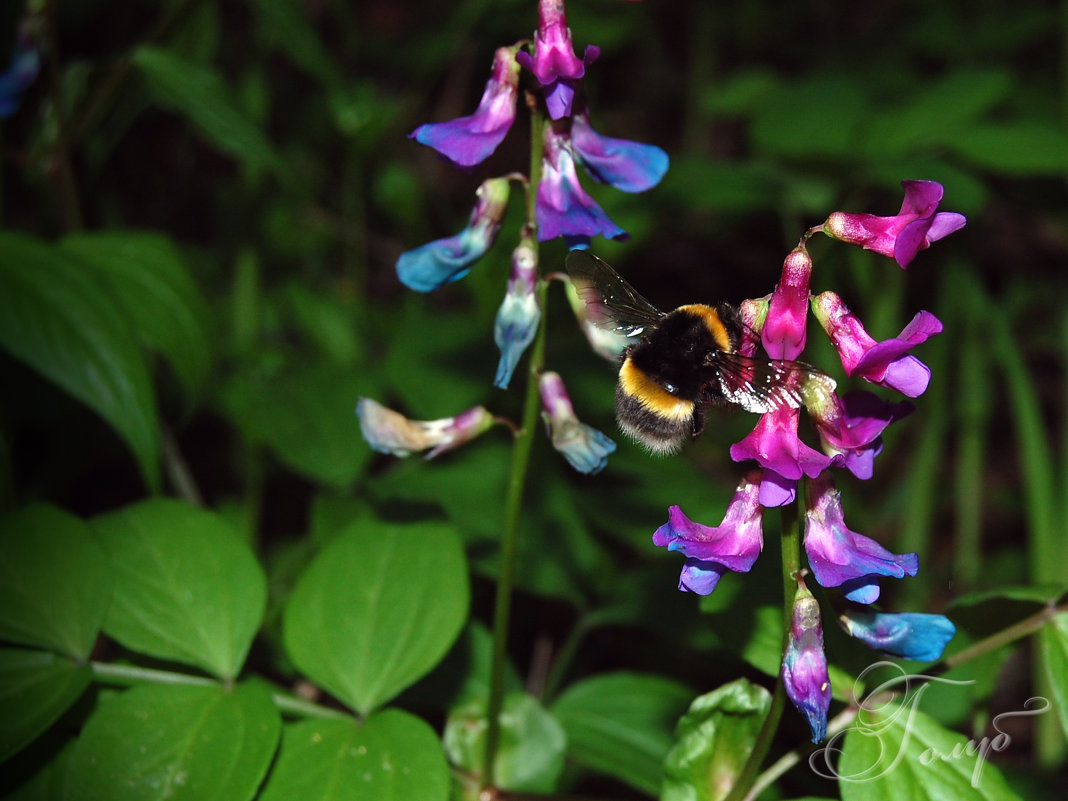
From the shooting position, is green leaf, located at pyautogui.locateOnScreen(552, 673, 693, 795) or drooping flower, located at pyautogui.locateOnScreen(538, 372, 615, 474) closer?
drooping flower, located at pyautogui.locateOnScreen(538, 372, 615, 474)

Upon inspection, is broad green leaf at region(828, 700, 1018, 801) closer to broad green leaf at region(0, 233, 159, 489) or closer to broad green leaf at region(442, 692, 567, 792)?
broad green leaf at region(442, 692, 567, 792)

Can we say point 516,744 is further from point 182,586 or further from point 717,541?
point 717,541

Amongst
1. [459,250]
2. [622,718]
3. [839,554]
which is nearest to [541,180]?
[459,250]

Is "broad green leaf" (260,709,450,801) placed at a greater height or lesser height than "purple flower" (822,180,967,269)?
lesser

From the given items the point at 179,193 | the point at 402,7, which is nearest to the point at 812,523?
the point at 179,193

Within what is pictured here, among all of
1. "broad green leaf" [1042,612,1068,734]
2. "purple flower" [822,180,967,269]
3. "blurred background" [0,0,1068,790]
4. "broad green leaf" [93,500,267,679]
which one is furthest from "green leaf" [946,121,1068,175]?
"broad green leaf" [93,500,267,679]

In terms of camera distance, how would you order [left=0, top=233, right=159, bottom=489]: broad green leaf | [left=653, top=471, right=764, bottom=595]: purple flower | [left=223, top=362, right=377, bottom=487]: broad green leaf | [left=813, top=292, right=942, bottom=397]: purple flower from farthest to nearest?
[left=223, top=362, right=377, bottom=487]: broad green leaf
[left=0, top=233, right=159, bottom=489]: broad green leaf
[left=653, top=471, right=764, bottom=595]: purple flower
[left=813, top=292, right=942, bottom=397]: purple flower
